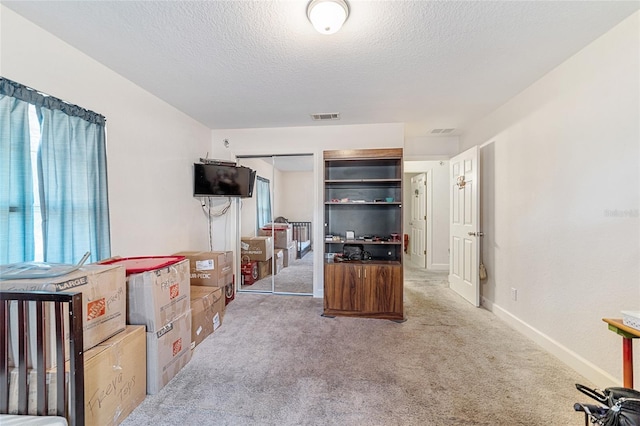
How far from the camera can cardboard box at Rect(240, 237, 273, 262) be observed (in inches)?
159

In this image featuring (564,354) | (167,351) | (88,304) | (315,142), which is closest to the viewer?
(88,304)

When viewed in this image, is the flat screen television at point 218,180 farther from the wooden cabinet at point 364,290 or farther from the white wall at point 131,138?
the wooden cabinet at point 364,290

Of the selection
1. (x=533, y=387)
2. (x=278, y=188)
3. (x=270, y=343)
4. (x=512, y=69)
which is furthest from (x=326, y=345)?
(x=512, y=69)

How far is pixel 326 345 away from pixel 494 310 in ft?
7.17

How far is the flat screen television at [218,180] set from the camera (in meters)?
3.43

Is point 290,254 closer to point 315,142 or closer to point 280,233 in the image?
point 280,233

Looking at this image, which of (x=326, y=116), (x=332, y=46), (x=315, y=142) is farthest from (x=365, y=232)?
(x=332, y=46)

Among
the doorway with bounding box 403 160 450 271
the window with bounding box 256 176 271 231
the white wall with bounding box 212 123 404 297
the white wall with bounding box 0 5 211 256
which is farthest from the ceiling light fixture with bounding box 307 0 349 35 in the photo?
the doorway with bounding box 403 160 450 271

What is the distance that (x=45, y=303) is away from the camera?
3.95ft

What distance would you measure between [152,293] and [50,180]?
1.02 metres

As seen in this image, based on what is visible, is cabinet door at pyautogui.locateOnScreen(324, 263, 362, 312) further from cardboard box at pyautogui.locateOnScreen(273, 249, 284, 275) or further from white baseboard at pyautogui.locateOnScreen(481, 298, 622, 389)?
white baseboard at pyautogui.locateOnScreen(481, 298, 622, 389)

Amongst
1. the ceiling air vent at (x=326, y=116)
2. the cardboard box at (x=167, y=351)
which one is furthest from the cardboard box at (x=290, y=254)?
the cardboard box at (x=167, y=351)

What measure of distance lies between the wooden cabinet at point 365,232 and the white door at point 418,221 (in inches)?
101

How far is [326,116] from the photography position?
334 cm
